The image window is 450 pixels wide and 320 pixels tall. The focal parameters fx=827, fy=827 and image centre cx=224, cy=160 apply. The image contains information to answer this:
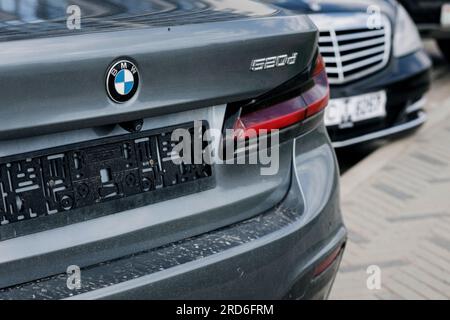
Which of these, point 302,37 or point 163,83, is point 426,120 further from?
point 163,83

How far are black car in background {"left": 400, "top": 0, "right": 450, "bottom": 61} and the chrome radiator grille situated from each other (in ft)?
7.74

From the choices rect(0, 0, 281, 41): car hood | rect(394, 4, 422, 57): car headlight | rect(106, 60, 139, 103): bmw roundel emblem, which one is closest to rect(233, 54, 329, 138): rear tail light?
rect(0, 0, 281, 41): car hood

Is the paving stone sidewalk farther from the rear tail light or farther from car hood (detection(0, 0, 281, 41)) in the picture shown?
car hood (detection(0, 0, 281, 41))

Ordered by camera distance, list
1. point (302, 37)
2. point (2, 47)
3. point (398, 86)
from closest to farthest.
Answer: point (2, 47)
point (302, 37)
point (398, 86)

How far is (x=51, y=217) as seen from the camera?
2.10m

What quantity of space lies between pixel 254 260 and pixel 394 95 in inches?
129

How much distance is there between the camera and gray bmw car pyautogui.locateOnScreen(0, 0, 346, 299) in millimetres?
2037

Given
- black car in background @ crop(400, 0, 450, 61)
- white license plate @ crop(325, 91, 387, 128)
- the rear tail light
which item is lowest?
white license plate @ crop(325, 91, 387, 128)

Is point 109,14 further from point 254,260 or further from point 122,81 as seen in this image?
point 254,260

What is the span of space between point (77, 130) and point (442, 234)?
99.5 inches

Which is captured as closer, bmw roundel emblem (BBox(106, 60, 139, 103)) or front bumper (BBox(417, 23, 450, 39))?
bmw roundel emblem (BBox(106, 60, 139, 103))

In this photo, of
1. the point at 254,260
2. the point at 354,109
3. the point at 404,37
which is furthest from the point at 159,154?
the point at 404,37
